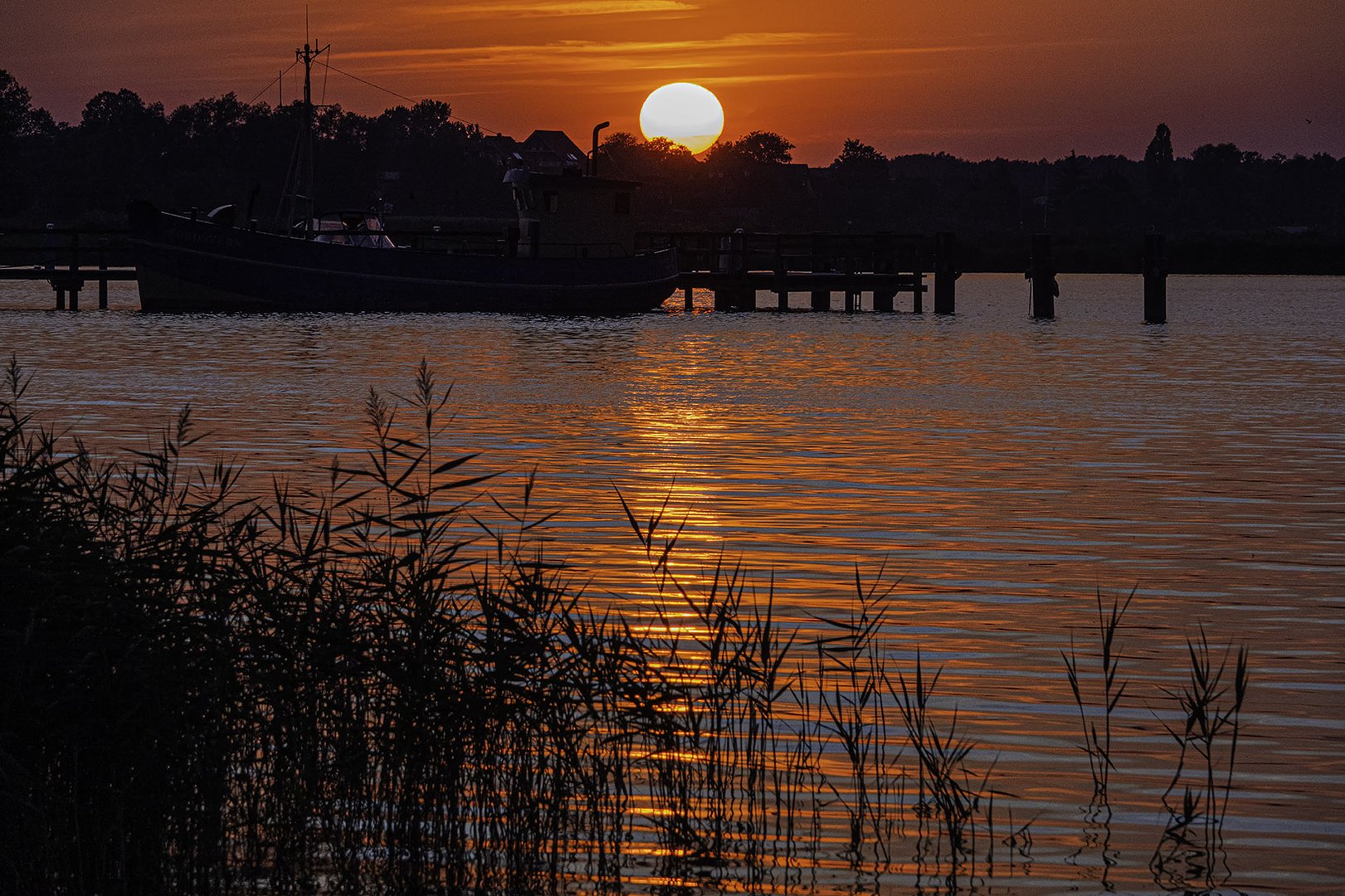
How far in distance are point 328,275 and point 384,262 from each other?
5.66 feet

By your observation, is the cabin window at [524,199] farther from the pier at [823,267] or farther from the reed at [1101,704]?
the reed at [1101,704]

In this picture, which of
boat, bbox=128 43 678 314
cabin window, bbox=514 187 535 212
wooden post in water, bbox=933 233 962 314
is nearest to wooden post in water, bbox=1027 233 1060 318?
wooden post in water, bbox=933 233 962 314

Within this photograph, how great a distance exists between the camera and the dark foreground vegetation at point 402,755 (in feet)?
19.6

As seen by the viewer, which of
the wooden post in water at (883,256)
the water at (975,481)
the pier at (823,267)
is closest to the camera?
the water at (975,481)

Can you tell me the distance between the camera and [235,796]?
6.50 metres

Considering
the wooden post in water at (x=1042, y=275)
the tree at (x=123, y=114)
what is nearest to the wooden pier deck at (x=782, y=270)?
the wooden post in water at (x=1042, y=275)

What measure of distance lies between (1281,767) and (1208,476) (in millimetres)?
11113

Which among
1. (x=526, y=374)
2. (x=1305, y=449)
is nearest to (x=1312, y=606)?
(x=1305, y=449)

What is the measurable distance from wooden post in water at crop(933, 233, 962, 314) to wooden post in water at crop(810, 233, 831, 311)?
12.2 feet

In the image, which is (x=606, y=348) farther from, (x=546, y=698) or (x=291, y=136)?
(x=291, y=136)

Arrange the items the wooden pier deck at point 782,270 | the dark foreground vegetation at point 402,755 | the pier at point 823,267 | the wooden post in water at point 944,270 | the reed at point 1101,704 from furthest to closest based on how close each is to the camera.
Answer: the pier at point 823,267
the wooden post in water at point 944,270
the wooden pier deck at point 782,270
the reed at point 1101,704
the dark foreground vegetation at point 402,755

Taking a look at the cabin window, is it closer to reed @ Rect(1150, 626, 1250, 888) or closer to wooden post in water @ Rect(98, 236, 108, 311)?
wooden post in water @ Rect(98, 236, 108, 311)

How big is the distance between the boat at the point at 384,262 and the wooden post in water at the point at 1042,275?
12.4 meters

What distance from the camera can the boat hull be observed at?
50.4 metres
